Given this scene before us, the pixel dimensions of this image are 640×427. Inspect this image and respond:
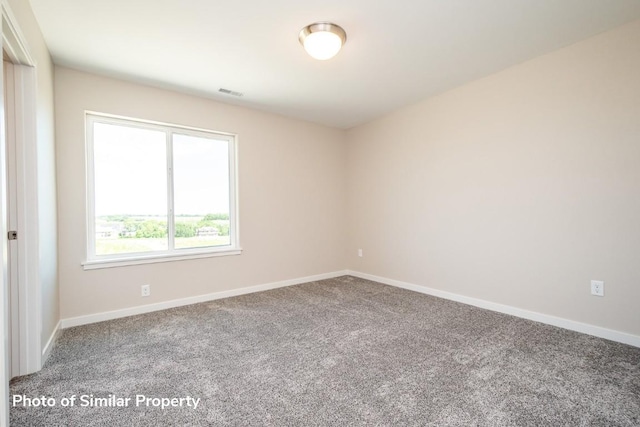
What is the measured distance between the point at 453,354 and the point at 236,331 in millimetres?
1811

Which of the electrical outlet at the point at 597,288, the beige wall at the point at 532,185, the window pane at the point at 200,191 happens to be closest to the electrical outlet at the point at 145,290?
the window pane at the point at 200,191

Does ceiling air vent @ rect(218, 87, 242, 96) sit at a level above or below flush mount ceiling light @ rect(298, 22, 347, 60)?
above

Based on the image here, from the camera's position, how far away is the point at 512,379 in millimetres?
1887

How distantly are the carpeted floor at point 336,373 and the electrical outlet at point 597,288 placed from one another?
1.21ft

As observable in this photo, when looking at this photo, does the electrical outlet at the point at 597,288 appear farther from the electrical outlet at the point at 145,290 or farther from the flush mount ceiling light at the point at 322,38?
the electrical outlet at the point at 145,290

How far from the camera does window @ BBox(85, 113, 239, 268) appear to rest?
10.1 feet

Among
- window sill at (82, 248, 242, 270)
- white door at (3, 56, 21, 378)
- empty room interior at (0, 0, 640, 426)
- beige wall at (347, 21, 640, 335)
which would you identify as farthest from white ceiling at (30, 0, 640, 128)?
window sill at (82, 248, 242, 270)

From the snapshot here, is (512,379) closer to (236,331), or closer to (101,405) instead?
(236,331)

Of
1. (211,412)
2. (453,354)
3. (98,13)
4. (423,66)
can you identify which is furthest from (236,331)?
(423,66)

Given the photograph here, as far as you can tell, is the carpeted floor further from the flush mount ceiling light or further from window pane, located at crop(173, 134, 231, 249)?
the flush mount ceiling light

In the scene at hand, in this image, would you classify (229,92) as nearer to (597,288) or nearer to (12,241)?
(12,241)

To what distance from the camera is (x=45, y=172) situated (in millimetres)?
2359

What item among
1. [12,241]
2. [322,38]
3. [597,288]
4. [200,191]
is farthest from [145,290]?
[597,288]

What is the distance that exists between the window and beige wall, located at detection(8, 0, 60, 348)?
391mm
